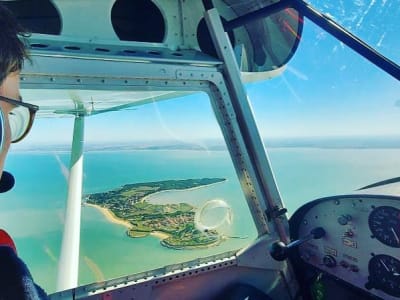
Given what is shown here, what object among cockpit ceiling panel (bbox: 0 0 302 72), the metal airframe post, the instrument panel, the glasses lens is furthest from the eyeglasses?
the instrument panel

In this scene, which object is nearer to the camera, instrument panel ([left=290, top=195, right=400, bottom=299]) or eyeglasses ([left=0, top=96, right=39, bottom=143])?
eyeglasses ([left=0, top=96, right=39, bottom=143])

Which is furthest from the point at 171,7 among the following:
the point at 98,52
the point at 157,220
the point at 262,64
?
the point at 157,220

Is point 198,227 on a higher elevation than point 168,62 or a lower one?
lower

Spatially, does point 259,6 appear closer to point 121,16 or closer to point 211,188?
point 121,16

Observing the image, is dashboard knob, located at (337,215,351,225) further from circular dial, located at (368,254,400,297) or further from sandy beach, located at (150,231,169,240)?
sandy beach, located at (150,231,169,240)

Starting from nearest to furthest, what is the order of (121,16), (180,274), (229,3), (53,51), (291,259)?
(53,51), (121,16), (180,274), (229,3), (291,259)

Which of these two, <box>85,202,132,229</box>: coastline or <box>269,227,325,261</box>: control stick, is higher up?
<box>85,202,132,229</box>: coastline
